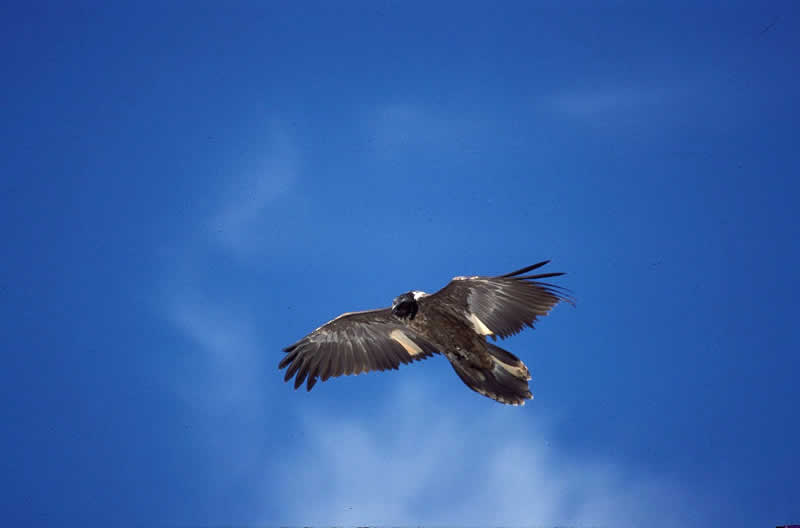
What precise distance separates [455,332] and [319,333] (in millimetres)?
2196

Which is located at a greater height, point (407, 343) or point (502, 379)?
point (407, 343)

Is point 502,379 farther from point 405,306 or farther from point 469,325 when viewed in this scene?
point 405,306

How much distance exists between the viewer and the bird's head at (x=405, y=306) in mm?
7605

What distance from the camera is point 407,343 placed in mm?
8789

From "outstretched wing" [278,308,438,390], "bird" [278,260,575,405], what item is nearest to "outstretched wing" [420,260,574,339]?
"bird" [278,260,575,405]

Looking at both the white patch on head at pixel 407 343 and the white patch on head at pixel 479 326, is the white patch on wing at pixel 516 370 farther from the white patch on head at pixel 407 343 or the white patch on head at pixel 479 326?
the white patch on head at pixel 407 343

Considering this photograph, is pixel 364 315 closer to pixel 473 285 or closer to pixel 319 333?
pixel 319 333

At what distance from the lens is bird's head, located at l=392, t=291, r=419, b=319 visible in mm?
7605

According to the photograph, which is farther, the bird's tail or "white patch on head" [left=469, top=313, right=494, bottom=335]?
"white patch on head" [left=469, top=313, right=494, bottom=335]

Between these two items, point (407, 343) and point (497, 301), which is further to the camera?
point (407, 343)

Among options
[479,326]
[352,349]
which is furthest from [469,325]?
[352,349]

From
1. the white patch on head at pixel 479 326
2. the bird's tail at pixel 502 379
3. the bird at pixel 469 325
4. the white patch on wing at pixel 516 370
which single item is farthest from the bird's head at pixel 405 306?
the white patch on wing at pixel 516 370

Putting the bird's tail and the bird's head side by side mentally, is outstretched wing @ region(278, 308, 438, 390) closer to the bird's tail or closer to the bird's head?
Result: the bird's head

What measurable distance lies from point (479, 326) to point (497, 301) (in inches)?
16.2
